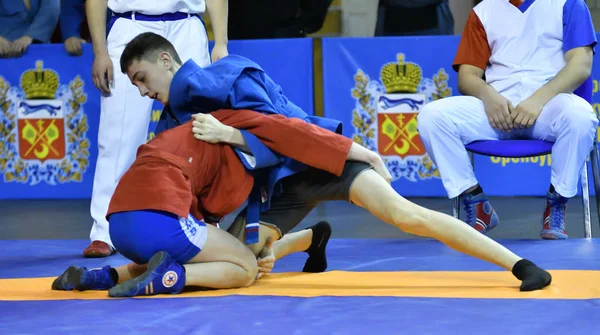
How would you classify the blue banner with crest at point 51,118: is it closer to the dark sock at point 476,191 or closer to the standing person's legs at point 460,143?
the standing person's legs at point 460,143

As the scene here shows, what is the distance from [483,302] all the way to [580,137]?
1.79 metres

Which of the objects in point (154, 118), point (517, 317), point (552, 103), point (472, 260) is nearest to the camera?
point (517, 317)

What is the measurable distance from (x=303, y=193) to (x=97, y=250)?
1.19m

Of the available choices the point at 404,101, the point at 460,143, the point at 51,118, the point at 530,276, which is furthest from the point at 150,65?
the point at 51,118

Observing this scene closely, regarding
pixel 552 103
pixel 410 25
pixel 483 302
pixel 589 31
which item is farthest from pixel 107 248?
pixel 410 25

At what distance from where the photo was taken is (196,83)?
326 cm

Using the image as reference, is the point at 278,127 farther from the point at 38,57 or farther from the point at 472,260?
the point at 38,57

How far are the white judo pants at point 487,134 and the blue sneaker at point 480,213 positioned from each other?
0.07 metres

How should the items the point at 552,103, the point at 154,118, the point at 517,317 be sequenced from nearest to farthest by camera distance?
the point at 517,317 < the point at 552,103 < the point at 154,118

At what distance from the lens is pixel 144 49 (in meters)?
3.32

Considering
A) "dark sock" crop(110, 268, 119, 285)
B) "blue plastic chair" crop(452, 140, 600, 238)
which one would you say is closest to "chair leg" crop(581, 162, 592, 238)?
"blue plastic chair" crop(452, 140, 600, 238)

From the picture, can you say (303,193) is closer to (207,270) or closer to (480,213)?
(207,270)

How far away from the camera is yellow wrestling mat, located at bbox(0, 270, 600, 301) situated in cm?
304

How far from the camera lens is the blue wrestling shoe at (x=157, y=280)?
302cm
